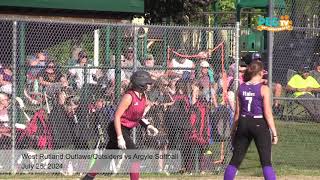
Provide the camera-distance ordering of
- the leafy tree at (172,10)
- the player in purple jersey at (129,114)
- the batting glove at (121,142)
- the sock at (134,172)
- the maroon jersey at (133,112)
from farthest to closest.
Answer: the leafy tree at (172,10) < the sock at (134,172) < the maroon jersey at (133,112) < the player in purple jersey at (129,114) < the batting glove at (121,142)

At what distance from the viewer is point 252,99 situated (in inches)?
393

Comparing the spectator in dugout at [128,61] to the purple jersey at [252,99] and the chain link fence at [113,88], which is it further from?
the purple jersey at [252,99]

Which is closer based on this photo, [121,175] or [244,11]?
[121,175]

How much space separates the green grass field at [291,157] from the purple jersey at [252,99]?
2829 millimetres

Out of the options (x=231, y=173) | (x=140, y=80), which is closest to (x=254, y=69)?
(x=231, y=173)

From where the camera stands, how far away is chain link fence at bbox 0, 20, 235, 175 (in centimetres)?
1234

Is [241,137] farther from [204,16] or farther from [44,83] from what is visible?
[204,16]

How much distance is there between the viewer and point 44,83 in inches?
490

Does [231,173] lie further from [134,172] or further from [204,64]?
[204,64]

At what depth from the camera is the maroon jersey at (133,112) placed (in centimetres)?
1012

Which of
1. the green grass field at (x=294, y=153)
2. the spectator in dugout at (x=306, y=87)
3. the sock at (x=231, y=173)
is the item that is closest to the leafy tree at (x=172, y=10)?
the green grass field at (x=294, y=153)

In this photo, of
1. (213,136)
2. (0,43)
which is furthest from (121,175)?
(0,43)

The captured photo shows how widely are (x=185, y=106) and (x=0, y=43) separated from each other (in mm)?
4178

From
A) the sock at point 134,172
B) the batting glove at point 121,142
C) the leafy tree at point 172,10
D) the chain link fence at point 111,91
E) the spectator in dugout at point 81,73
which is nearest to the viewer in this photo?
the batting glove at point 121,142
